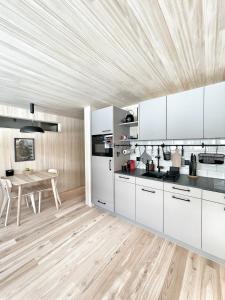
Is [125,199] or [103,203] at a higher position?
[125,199]

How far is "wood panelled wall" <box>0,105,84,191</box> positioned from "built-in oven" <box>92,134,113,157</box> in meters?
1.45

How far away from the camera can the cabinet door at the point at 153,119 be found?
87.2 inches

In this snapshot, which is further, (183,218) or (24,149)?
(24,149)

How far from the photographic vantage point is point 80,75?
1761mm

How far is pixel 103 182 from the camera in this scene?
9.18ft

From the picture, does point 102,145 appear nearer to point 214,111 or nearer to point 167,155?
point 167,155

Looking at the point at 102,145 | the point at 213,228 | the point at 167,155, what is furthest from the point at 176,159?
the point at 102,145

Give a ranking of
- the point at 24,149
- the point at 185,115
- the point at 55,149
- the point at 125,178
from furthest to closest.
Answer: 1. the point at 55,149
2. the point at 24,149
3. the point at 125,178
4. the point at 185,115

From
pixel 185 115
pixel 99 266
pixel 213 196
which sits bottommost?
pixel 99 266

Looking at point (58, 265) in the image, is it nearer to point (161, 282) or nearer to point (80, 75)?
point (161, 282)

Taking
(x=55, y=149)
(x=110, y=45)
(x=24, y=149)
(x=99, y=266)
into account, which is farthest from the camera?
(x=55, y=149)

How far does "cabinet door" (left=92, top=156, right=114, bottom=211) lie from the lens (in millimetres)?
2656

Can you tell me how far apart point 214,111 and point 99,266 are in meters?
2.34

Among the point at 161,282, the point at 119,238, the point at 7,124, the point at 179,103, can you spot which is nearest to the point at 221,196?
the point at 161,282
